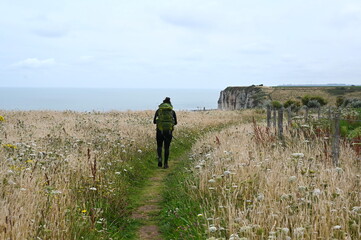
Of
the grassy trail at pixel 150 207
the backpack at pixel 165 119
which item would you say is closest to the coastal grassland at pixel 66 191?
the grassy trail at pixel 150 207

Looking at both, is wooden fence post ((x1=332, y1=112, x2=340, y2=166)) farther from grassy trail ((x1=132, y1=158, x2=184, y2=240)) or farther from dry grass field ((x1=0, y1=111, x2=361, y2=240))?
grassy trail ((x1=132, y1=158, x2=184, y2=240))

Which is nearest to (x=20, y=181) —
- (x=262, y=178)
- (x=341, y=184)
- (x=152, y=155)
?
(x=262, y=178)

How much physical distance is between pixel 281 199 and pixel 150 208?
13.8ft

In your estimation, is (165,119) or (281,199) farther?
(165,119)

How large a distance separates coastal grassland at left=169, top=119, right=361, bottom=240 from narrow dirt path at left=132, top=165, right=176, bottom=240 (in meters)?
0.48

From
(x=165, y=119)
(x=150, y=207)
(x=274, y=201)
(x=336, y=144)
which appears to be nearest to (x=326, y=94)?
(x=165, y=119)

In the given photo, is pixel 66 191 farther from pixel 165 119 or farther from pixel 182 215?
pixel 165 119

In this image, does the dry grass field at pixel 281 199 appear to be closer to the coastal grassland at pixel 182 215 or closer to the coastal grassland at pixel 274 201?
the coastal grassland at pixel 274 201

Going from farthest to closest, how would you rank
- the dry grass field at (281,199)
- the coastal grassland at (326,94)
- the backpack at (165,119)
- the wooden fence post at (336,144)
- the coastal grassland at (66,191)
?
the coastal grassland at (326,94) < the backpack at (165,119) < the wooden fence post at (336,144) < the coastal grassland at (66,191) < the dry grass field at (281,199)

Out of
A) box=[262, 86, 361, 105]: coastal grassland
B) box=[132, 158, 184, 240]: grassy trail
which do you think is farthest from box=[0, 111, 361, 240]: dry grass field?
box=[262, 86, 361, 105]: coastal grassland

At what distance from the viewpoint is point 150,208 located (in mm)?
Answer: 8531

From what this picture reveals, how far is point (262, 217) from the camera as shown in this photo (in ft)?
16.8

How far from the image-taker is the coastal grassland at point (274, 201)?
183 inches

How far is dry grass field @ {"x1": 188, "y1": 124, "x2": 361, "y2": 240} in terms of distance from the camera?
464 cm
